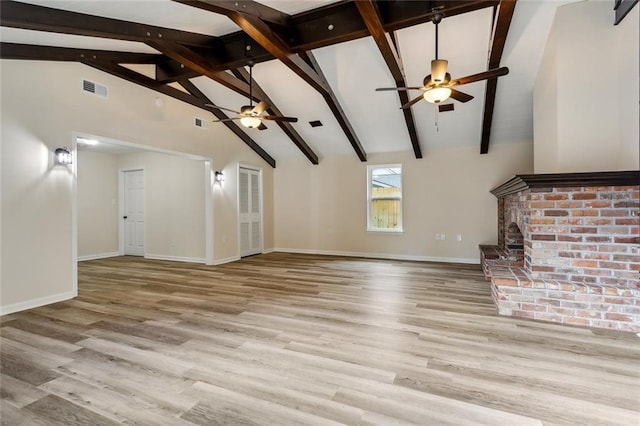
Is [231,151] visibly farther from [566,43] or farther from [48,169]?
[566,43]

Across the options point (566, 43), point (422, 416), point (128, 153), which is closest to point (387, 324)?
point (422, 416)

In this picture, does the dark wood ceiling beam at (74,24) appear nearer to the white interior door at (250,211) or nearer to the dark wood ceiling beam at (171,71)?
the dark wood ceiling beam at (171,71)

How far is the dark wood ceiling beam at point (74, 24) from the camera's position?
274cm

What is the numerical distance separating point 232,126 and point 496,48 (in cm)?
511

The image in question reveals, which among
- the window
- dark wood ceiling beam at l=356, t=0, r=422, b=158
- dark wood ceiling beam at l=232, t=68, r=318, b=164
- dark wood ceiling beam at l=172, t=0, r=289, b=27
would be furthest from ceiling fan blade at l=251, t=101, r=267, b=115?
the window

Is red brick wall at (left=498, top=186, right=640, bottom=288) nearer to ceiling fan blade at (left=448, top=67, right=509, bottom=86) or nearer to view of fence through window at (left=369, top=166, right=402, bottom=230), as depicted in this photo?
ceiling fan blade at (left=448, top=67, right=509, bottom=86)

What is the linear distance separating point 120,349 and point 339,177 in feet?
19.0

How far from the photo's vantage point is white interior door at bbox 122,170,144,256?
748 centimetres

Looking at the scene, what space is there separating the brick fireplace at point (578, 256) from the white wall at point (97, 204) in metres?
8.40

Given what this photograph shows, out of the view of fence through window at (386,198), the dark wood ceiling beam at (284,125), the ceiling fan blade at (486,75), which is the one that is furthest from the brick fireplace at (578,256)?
the dark wood ceiling beam at (284,125)

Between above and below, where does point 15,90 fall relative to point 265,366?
above

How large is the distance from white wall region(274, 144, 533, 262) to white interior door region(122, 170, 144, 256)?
134 inches

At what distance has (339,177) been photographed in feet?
24.4

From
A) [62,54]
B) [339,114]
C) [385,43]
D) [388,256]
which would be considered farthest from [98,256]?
[385,43]
